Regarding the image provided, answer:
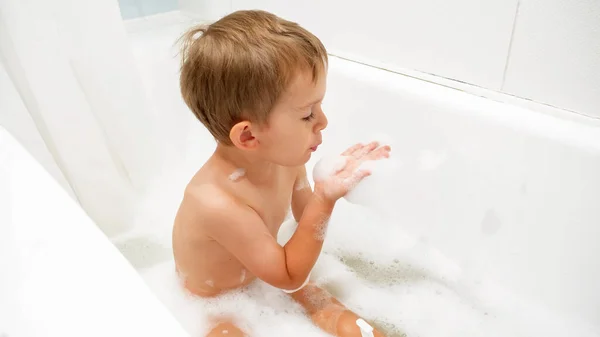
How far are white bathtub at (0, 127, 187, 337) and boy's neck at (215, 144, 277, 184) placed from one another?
0.26m

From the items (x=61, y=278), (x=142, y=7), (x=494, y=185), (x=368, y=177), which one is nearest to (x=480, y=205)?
(x=494, y=185)

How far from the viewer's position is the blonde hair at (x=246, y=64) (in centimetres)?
62

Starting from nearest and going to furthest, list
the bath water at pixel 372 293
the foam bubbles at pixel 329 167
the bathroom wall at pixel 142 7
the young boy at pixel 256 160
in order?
the young boy at pixel 256 160 < the foam bubbles at pixel 329 167 < the bath water at pixel 372 293 < the bathroom wall at pixel 142 7

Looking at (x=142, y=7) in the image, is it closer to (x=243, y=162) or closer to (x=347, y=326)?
(x=243, y=162)

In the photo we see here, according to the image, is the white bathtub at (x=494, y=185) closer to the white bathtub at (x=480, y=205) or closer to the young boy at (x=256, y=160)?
the white bathtub at (x=480, y=205)

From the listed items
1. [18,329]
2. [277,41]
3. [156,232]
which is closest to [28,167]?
[18,329]

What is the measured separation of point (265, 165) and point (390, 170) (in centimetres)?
35

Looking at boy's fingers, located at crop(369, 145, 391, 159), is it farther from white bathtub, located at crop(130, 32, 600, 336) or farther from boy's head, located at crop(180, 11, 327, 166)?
white bathtub, located at crop(130, 32, 600, 336)

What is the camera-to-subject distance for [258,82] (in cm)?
62

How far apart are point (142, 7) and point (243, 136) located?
3.31 feet

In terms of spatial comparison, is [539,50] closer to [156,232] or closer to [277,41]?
[277,41]

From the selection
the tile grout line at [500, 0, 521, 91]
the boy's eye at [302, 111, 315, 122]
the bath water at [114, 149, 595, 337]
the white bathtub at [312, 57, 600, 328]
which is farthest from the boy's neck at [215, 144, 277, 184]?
the tile grout line at [500, 0, 521, 91]

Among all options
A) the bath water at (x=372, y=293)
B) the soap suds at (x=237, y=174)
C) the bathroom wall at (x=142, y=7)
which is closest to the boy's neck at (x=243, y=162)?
the soap suds at (x=237, y=174)

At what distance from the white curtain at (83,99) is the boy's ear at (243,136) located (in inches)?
19.5
